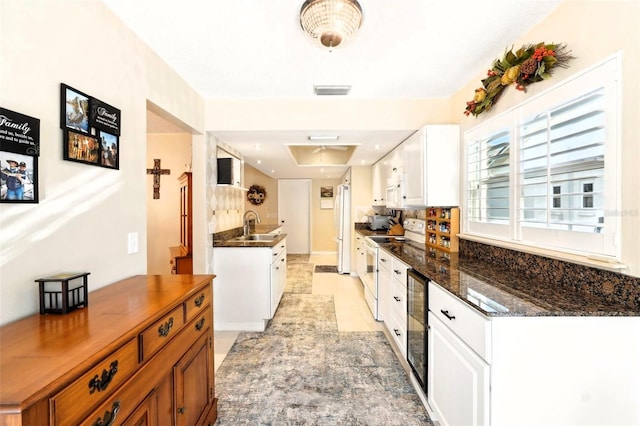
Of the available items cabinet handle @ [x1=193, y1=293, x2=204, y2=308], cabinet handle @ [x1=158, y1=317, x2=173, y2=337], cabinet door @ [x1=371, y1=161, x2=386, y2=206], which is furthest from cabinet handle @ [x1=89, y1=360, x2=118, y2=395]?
cabinet door @ [x1=371, y1=161, x2=386, y2=206]

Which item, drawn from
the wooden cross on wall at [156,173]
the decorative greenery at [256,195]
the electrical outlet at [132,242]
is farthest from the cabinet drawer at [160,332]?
the decorative greenery at [256,195]

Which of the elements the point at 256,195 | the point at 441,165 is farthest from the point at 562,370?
the point at 256,195

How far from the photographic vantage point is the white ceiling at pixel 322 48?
1.52 meters

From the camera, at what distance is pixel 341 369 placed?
7.38 ft

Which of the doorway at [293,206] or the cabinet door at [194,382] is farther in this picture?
the doorway at [293,206]

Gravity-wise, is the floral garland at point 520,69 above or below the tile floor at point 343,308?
above

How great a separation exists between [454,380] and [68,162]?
Result: 213 cm

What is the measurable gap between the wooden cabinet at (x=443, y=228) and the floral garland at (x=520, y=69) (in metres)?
0.92

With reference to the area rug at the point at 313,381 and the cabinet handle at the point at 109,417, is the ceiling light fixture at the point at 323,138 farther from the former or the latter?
the cabinet handle at the point at 109,417

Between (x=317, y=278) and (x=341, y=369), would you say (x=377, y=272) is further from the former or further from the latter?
(x=317, y=278)

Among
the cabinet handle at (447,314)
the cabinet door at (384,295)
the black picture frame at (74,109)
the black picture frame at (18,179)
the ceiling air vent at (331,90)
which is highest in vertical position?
the ceiling air vent at (331,90)

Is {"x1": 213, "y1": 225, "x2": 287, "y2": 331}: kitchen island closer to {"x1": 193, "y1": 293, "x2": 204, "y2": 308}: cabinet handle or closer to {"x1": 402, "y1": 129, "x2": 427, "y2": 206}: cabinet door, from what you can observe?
{"x1": 193, "y1": 293, "x2": 204, "y2": 308}: cabinet handle

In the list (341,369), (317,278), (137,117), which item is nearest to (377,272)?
(341,369)

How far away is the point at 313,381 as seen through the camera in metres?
2.10
